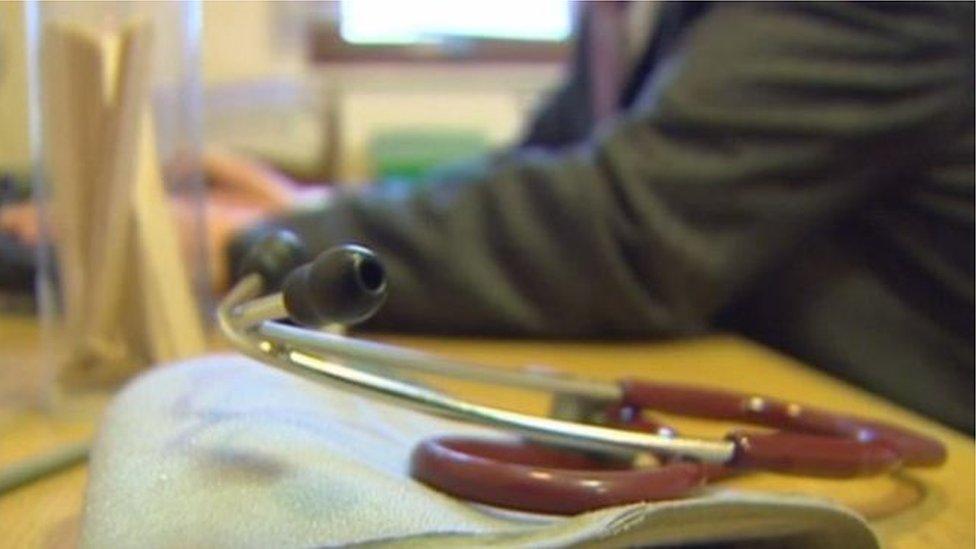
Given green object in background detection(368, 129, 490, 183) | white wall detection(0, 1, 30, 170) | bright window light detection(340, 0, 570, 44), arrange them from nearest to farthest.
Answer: white wall detection(0, 1, 30, 170)
green object in background detection(368, 129, 490, 183)
bright window light detection(340, 0, 570, 44)

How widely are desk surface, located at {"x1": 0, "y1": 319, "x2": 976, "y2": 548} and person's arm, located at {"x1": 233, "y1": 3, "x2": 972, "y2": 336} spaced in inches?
0.7

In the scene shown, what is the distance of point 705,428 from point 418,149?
Answer: 2.85 ft

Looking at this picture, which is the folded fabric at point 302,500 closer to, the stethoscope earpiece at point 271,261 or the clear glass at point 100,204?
the stethoscope earpiece at point 271,261

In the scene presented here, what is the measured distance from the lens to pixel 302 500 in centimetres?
26

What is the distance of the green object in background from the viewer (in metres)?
1.21

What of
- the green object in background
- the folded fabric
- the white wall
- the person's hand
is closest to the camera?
the folded fabric

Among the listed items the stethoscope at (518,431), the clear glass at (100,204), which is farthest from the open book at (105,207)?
the stethoscope at (518,431)

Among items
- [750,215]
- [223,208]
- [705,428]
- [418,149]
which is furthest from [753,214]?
[418,149]

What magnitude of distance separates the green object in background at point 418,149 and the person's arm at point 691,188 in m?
0.57

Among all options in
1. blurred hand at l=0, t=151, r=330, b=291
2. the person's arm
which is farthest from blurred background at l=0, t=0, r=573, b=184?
the person's arm

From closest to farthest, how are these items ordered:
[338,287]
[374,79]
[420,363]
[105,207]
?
[338,287]
[420,363]
[105,207]
[374,79]

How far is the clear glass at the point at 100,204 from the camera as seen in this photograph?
0.47 metres

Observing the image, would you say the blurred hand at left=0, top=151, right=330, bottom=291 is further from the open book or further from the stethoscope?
the stethoscope

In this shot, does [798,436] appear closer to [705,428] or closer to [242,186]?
[705,428]
